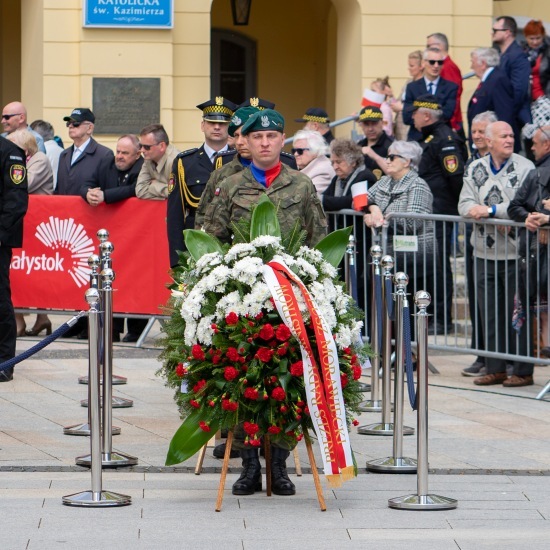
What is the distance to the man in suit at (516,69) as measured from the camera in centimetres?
1533

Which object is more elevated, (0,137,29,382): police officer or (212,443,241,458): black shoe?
(0,137,29,382): police officer

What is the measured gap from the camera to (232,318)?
7.41 meters

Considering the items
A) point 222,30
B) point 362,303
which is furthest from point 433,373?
point 222,30

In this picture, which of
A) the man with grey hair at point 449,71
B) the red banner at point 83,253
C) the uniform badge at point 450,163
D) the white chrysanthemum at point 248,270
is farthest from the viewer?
the man with grey hair at point 449,71

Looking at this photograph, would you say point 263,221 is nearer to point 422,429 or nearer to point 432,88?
point 422,429

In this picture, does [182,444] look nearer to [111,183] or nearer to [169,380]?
[169,380]

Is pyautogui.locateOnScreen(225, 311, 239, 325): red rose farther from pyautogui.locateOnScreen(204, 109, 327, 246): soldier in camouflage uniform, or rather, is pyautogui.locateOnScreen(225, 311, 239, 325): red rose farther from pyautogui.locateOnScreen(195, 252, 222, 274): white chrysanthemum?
pyautogui.locateOnScreen(204, 109, 327, 246): soldier in camouflage uniform

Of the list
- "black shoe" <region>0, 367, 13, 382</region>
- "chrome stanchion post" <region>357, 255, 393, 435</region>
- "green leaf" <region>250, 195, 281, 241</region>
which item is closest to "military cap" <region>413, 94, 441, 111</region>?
"chrome stanchion post" <region>357, 255, 393, 435</region>

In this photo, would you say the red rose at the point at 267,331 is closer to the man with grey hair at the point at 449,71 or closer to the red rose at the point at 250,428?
the red rose at the point at 250,428

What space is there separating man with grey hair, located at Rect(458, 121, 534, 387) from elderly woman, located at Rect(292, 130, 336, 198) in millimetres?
1793

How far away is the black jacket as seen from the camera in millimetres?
11211

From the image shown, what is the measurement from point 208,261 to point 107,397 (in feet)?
4.04

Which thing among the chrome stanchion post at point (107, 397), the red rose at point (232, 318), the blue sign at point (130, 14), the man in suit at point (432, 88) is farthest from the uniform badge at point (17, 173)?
the blue sign at point (130, 14)

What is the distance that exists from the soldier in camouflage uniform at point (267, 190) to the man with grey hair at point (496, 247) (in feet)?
10.7
